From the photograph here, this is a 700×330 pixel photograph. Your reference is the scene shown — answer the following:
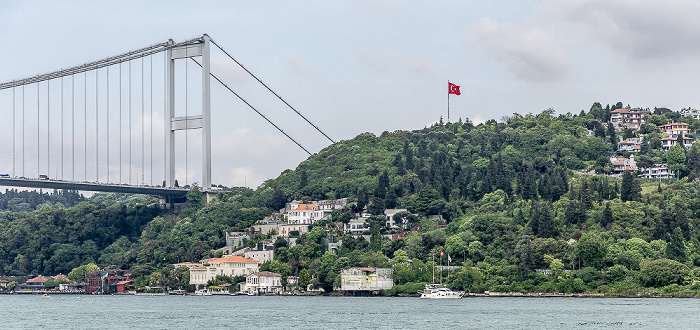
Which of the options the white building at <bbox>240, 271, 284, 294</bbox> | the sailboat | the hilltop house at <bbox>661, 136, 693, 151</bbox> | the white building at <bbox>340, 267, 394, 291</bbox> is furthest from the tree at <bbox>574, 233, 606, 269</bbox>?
the hilltop house at <bbox>661, 136, 693, 151</bbox>

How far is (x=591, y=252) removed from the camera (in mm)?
63344

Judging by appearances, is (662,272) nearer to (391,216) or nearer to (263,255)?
(391,216)

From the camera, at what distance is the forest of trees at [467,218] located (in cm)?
6425

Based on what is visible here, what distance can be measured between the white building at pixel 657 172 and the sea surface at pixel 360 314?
2998 centimetres

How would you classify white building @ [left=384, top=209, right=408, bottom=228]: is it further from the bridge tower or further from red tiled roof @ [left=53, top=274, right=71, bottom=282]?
red tiled roof @ [left=53, top=274, right=71, bottom=282]

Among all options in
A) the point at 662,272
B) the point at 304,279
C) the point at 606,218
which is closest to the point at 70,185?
the point at 304,279

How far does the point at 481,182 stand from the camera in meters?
83.2

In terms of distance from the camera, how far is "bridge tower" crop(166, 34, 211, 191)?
3169 inches

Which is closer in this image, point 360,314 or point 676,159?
point 360,314

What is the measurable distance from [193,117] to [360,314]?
34.6 m

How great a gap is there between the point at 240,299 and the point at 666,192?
28207mm

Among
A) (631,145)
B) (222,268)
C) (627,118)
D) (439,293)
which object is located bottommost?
(439,293)

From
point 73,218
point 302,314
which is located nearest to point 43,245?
point 73,218

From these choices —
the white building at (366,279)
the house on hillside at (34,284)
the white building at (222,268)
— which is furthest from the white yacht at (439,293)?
the house on hillside at (34,284)
